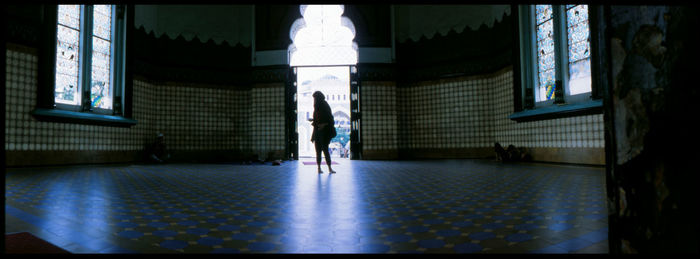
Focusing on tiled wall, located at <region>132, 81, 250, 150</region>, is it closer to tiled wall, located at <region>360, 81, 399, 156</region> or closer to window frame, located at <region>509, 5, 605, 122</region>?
tiled wall, located at <region>360, 81, 399, 156</region>

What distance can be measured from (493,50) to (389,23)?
13.1 ft

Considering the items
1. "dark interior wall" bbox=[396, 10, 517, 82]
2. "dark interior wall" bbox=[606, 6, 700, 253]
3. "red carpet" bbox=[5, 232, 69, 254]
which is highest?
"dark interior wall" bbox=[396, 10, 517, 82]

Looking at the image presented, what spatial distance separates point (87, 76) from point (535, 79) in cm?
1154

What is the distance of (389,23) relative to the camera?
13797mm

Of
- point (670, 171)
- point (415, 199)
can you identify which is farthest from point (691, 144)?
point (415, 199)

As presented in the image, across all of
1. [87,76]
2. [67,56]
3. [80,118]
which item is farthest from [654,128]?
[87,76]

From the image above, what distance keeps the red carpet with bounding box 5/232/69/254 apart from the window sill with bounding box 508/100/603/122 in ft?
27.4

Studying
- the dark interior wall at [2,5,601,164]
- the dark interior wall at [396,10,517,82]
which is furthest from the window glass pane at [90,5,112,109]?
the dark interior wall at [396,10,517,82]

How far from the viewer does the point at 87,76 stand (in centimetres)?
962

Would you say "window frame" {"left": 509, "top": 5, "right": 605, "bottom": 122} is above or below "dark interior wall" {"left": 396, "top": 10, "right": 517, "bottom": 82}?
below

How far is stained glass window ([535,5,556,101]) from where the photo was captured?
8.91 m

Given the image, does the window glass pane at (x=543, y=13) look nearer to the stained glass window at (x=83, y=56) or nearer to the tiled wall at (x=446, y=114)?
the tiled wall at (x=446, y=114)

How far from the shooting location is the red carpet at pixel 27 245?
1.80 meters

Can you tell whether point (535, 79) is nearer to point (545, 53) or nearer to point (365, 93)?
point (545, 53)
